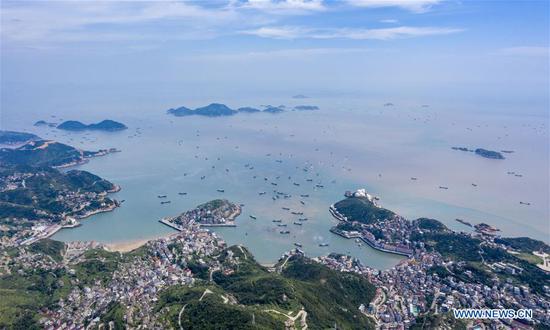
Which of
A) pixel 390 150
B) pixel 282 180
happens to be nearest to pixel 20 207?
pixel 282 180

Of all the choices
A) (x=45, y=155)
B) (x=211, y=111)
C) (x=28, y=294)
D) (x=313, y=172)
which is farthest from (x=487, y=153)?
(x=211, y=111)

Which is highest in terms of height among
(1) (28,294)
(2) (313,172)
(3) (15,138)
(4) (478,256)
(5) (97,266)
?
(3) (15,138)

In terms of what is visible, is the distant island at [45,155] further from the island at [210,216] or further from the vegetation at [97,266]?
the vegetation at [97,266]

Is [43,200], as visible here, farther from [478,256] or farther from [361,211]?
[478,256]

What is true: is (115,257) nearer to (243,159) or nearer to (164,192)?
(164,192)

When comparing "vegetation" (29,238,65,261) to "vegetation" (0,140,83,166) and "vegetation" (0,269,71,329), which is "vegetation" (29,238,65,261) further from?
"vegetation" (0,140,83,166)

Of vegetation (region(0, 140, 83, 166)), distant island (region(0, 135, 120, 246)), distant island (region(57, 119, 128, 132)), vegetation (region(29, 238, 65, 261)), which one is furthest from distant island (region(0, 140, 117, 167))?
vegetation (region(29, 238, 65, 261))
